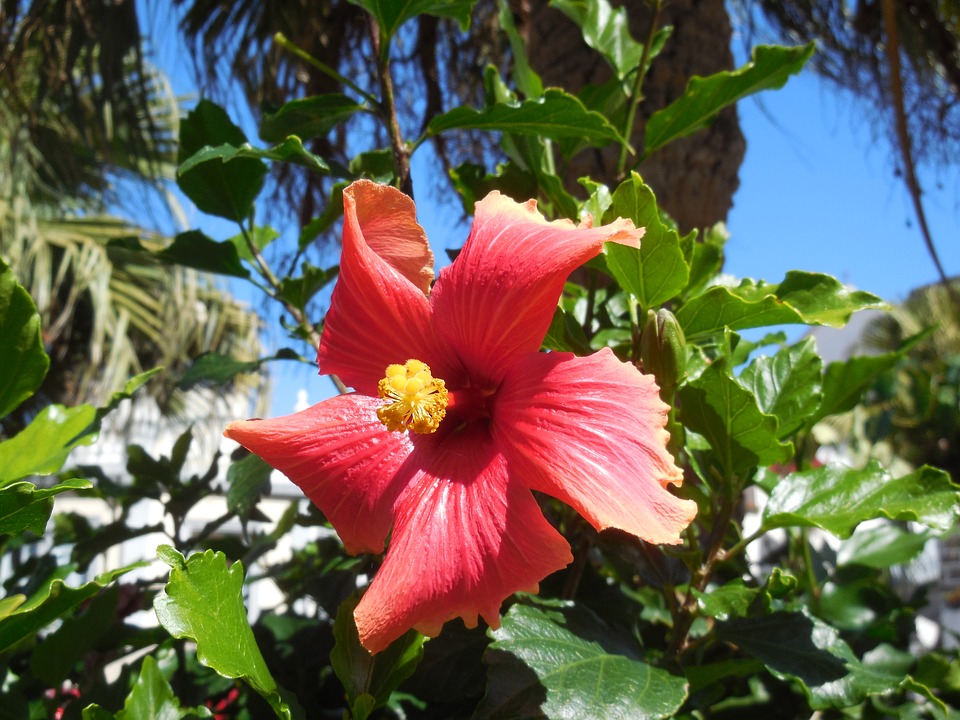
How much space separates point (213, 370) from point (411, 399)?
575 mm

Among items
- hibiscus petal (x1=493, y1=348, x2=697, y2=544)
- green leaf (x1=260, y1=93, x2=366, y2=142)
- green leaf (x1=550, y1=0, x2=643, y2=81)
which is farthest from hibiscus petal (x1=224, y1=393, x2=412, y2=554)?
green leaf (x1=550, y1=0, x2=643, y2=81)

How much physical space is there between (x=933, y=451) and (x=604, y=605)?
28.1 feet

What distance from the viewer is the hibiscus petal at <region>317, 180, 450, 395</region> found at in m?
0.63

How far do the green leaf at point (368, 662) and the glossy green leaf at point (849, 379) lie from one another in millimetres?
522

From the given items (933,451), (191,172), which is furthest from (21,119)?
(933,451)

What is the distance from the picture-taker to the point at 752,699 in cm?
99

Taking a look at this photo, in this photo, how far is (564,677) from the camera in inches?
23.8

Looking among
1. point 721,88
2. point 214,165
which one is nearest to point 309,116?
point 214,165

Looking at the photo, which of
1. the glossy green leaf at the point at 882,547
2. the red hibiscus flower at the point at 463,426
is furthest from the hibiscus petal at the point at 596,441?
the glossy green leaf at the point at 882,547

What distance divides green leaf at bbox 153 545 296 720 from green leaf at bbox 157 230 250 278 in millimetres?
540

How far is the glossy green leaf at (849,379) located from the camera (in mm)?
864

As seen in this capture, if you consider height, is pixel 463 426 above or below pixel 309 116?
below

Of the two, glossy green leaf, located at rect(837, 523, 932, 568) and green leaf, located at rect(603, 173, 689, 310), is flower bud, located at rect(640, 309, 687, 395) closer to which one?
green leaf, located at rect(603, 173, 689, 310)

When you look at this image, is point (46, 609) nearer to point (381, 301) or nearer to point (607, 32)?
point (381, 301)
